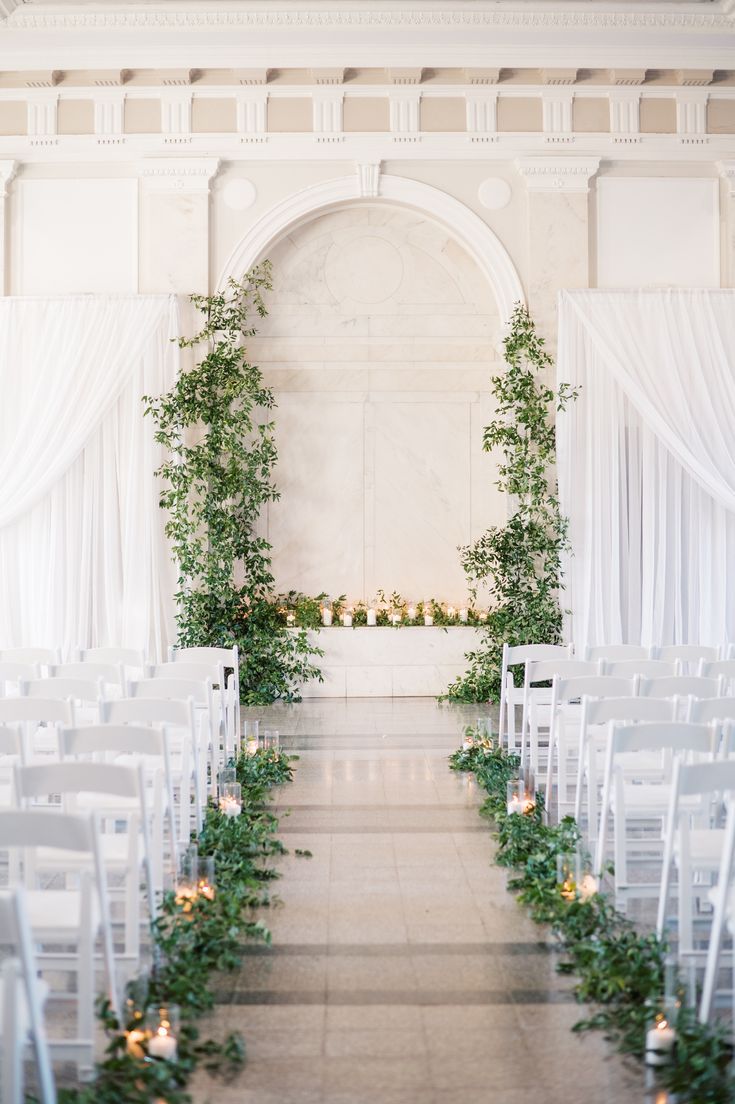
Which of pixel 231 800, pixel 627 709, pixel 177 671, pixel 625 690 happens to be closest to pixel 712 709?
pixel 627 709

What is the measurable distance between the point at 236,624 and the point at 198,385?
2294 mm

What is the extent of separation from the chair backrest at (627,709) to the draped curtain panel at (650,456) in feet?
16.6

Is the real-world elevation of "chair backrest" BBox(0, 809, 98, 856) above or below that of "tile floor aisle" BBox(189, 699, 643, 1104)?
above

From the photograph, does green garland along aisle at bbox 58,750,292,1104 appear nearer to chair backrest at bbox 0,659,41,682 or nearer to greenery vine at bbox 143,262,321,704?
chair backrest at bbox 0,659,41,682

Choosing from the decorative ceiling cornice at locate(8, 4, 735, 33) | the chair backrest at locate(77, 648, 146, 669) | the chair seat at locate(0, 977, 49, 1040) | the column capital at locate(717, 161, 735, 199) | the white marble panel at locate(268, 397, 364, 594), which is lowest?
the chair seat at locate(0, 977, 49, 1040)

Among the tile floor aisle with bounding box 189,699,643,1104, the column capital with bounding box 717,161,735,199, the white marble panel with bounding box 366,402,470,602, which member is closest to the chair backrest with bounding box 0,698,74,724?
the tile floor aisle with bounding box 189,699,643,1104

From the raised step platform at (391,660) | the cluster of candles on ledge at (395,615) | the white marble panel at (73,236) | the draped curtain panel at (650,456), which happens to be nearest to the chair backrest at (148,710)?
the raised step platform at (391,660)

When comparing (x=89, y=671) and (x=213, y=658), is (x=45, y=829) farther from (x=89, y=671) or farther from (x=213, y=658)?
(x=213, y=658)

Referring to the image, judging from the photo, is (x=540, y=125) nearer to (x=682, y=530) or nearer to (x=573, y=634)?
(x=682, y=530)

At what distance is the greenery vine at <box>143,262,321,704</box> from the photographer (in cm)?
955

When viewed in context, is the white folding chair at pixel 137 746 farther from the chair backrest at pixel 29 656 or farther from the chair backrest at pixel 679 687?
the chair backrest at pixel 29 656

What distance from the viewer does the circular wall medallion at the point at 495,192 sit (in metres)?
10.1

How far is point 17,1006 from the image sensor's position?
8.09ft

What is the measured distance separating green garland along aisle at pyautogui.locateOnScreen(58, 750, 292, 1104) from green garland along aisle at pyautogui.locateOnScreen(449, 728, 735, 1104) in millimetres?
1172
